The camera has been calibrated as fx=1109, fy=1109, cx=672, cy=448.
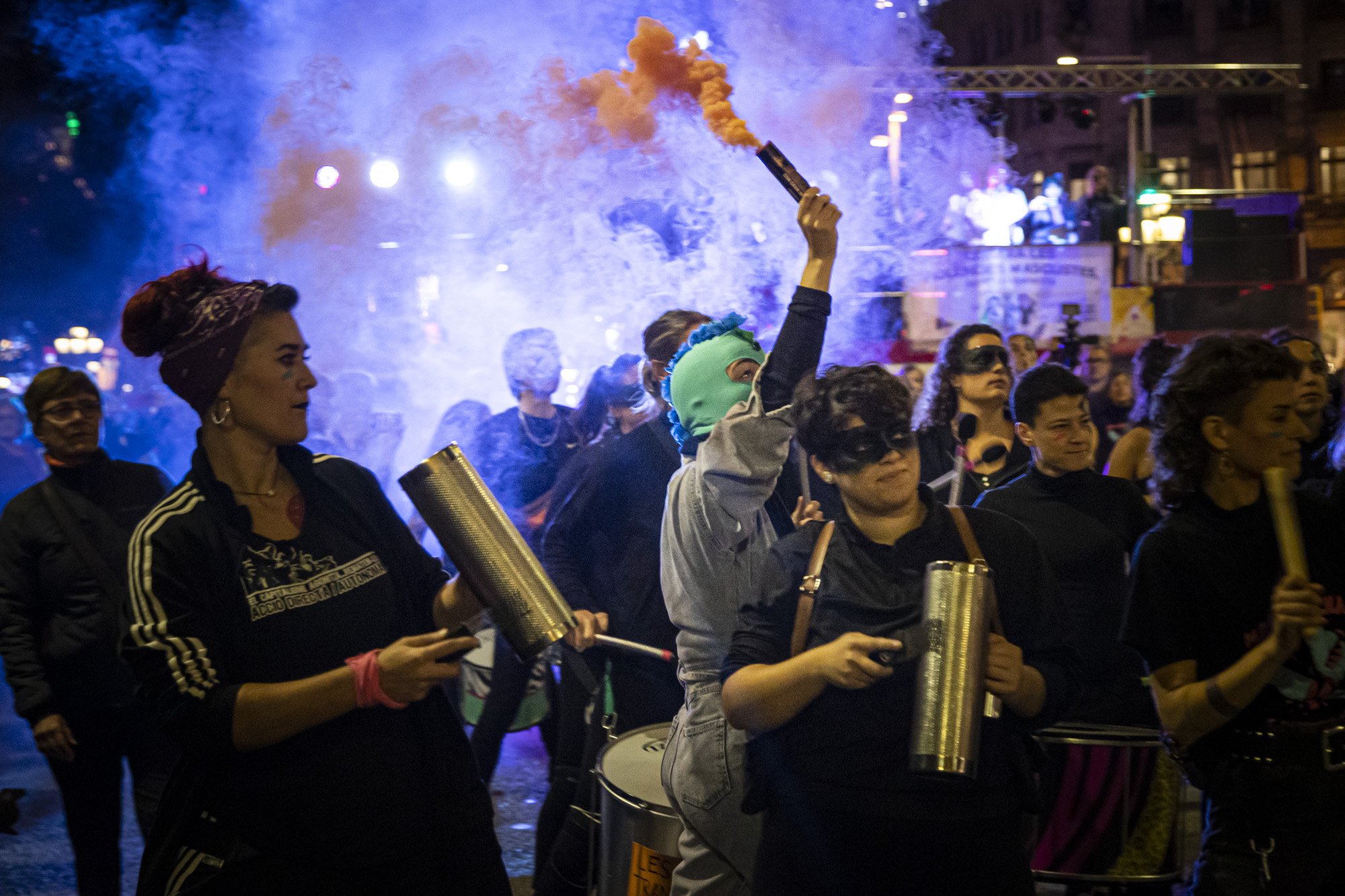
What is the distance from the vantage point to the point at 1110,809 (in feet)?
10.8

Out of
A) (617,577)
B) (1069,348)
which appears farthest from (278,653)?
(1069,348)

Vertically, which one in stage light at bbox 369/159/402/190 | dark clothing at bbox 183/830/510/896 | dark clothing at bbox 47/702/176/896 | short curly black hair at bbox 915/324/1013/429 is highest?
stage light at bbox 369/159/402/190

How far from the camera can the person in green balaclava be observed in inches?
101

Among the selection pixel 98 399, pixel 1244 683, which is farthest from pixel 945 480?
pixel 98 399

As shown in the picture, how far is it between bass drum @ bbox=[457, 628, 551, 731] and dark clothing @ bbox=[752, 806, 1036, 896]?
2737 millimetres

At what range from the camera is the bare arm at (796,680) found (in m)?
1.91

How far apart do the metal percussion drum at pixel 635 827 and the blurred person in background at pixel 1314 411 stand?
97.2 inches

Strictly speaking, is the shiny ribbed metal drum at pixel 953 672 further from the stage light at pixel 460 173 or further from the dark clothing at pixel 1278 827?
the stage light at pixel 460 173

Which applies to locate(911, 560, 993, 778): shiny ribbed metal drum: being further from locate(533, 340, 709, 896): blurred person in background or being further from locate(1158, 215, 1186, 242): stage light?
locate(1158, 215, 1186, 242): stage light

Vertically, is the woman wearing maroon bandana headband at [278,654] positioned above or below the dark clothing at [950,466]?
below

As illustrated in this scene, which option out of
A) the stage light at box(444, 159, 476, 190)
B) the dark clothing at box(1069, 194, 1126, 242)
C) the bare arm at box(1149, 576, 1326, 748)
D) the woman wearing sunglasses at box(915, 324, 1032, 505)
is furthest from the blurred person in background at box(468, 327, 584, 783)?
→ the dark clothing at box(1069, 194, 1126, 242)

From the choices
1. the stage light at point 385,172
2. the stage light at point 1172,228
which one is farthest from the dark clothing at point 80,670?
the stage light at point 1172,228

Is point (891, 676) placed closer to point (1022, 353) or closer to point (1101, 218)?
point (1022, 353)

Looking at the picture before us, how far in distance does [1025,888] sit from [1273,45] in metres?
44.2
